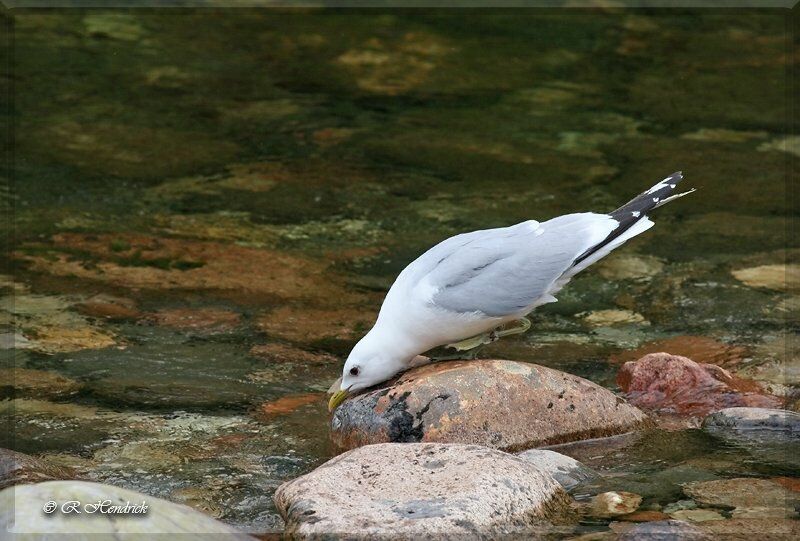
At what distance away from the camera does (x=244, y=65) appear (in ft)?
39.5

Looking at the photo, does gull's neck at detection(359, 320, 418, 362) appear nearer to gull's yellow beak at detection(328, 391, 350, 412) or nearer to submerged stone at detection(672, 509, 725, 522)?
gull's yellow beak at detection(328, 391, 350, 412)

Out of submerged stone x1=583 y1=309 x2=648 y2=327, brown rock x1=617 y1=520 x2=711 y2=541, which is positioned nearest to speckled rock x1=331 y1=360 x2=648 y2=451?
brown rock x1=617 y1=520 x2=711 y2=541

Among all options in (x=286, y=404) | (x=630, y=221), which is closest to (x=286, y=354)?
(x=286, y=404)

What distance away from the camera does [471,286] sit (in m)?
5.36

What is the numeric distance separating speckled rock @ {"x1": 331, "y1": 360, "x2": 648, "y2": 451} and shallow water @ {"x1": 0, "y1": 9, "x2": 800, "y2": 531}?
0.18m

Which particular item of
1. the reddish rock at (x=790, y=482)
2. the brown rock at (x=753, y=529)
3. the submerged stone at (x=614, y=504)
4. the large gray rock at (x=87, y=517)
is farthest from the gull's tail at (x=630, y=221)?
the large gray rock at (x=87, y=517)

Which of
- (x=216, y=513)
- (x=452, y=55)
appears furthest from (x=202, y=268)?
(x=452, y=55)

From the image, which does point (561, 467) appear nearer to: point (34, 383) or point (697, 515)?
point (697, 515)

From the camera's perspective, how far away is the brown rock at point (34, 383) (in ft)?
19.9

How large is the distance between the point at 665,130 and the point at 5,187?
5.44 m

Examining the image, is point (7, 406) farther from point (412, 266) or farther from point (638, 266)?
point (638, 266)

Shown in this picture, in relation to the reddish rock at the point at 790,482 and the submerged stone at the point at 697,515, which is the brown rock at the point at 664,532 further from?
the reddish rock at the point at 790,482

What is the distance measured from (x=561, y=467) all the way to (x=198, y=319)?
2.78 m

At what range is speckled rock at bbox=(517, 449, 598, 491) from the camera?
16.3ft
